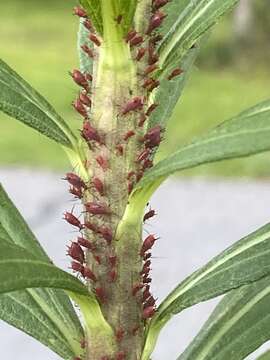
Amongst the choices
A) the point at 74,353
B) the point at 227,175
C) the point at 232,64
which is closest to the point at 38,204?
the point at 227,175

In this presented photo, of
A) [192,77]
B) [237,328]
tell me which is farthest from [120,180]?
[192,77]

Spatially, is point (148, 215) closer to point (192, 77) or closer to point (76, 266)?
point (76, 266)

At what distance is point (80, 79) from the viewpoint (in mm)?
1030

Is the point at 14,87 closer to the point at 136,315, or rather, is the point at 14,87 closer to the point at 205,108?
the point at 136,315

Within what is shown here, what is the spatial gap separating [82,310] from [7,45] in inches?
497

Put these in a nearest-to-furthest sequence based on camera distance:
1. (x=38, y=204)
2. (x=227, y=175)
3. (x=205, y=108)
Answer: (x=38, y=204) → (x=227, y=175) → (x=205, y=108)

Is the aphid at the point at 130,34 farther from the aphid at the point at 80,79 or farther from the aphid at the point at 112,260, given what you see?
the aphid at the point at 112,260

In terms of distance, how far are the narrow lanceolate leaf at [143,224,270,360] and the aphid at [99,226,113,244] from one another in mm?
94

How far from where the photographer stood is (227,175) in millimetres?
7926

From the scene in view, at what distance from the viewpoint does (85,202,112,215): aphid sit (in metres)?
1.01

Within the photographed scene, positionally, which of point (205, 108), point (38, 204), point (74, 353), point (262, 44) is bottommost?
point (74, 353)

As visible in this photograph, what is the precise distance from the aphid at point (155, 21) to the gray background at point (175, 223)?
13.9ft

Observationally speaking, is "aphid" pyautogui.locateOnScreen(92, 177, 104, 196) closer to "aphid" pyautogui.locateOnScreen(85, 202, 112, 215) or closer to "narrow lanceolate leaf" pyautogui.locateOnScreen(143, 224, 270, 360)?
"aphid" pyautogui.locateOnScreen(85, 202, 112, 215)

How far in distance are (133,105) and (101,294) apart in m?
0.19
